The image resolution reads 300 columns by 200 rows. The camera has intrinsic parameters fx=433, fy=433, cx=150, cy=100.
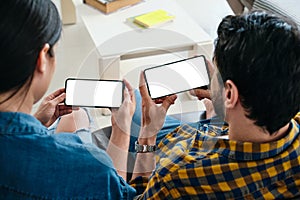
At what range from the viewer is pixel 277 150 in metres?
0.83

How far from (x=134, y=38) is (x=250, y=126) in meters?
1.06

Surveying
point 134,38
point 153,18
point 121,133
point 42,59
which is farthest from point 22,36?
point 153,18

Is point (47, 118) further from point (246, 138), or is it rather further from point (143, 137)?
point (246, 138)

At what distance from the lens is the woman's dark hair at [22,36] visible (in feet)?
2.26

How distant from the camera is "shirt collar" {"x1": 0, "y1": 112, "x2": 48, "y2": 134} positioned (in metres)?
0.75

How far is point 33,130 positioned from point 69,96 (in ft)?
1.54

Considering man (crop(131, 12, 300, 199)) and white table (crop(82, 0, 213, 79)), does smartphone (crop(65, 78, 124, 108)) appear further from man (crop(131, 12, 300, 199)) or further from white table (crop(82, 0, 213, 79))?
white table (crop(82, 0, 213, 79))

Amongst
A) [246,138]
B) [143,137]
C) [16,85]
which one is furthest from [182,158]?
[16,85]

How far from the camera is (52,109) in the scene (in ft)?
4.07

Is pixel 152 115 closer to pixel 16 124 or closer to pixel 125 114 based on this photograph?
pixel 125 114

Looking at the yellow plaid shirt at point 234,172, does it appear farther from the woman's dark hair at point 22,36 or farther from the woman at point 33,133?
the woman's dark hair at point 22,36

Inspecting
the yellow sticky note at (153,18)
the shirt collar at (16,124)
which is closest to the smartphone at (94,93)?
the shirt collar at (16,124)

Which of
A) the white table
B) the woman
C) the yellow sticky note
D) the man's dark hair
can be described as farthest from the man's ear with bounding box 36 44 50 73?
the yellow sticky note

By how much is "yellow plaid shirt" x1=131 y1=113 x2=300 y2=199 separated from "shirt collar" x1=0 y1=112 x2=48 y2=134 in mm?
303
